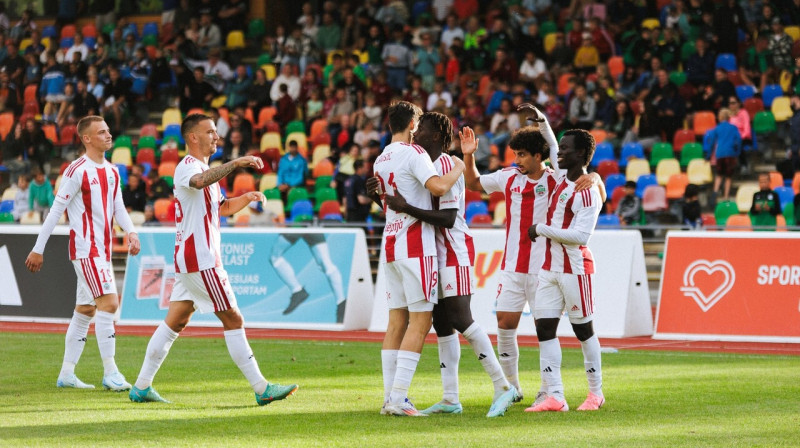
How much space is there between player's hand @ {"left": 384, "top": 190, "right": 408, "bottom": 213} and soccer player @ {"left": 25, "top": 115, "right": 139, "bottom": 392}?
118 inches

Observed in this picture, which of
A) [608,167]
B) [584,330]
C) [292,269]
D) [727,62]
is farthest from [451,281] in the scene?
[727,62]

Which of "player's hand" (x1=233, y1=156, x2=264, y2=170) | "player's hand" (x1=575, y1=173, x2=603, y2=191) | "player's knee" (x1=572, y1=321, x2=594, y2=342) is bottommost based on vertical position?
"player's knee" (x1=572, y1=321, x2=594, y2=342)

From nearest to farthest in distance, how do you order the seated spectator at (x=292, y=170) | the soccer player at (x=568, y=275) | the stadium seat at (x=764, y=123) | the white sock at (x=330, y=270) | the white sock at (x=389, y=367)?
the white sock at (x=389, y=367)
the soccer player at (x=568, y=275)
the white sock at (x=330, y=270)
the stadium seat at (x=764, y=123)
the seated spectator at (x=292, y=170)

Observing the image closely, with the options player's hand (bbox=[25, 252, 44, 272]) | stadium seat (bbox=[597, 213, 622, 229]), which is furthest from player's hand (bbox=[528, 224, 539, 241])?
stadium seat (bbox=[597, 213, 622, 229])

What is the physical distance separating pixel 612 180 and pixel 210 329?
8.06 m

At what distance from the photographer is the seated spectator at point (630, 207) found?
19.3 meters

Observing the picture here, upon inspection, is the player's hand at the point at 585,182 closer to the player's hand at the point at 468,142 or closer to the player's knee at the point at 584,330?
the player's hand at the point at 468,142

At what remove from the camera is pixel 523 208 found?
913 centimetres

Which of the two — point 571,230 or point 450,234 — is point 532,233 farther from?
point 450,234

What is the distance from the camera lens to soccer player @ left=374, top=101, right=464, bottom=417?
26.6 ft

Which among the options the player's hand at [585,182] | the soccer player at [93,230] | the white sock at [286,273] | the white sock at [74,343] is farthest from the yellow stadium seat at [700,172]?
the white sock at [74,343]

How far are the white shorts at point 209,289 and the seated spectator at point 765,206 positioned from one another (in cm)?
1192

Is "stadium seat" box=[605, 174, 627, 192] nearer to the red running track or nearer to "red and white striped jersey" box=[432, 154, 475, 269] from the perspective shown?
the red running track

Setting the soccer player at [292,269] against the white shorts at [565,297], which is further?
the soccer player at [292,269]
